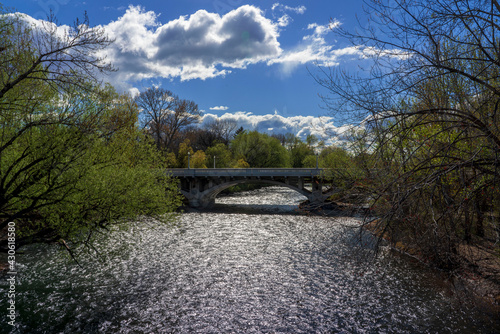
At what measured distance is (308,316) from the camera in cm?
1056

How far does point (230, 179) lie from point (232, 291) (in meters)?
25.4

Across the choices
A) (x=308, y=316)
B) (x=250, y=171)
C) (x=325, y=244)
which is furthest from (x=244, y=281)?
(x=250, y=171)

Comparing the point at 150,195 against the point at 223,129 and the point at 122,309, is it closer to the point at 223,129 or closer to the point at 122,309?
the point at 122,309

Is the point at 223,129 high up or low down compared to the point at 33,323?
up

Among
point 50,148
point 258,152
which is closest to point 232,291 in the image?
point 50,148

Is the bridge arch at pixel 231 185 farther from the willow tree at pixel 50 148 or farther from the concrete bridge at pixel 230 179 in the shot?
the willow tree at pixel 50 148

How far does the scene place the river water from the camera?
32.7 feet

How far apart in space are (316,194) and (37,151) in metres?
28.9

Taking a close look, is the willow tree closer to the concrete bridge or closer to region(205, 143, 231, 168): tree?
the concrete bridge

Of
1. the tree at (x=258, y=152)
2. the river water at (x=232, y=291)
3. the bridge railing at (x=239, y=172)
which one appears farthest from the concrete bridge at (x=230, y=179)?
the tree at (x=258, y=152)

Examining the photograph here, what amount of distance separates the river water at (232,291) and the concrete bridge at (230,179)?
15.9 metres

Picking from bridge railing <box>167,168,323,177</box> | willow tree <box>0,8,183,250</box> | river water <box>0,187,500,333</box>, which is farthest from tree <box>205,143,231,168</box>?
willow tree <box>0,8,183,250</box>

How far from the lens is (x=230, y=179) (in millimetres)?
37656

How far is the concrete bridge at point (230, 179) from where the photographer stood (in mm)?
35156
